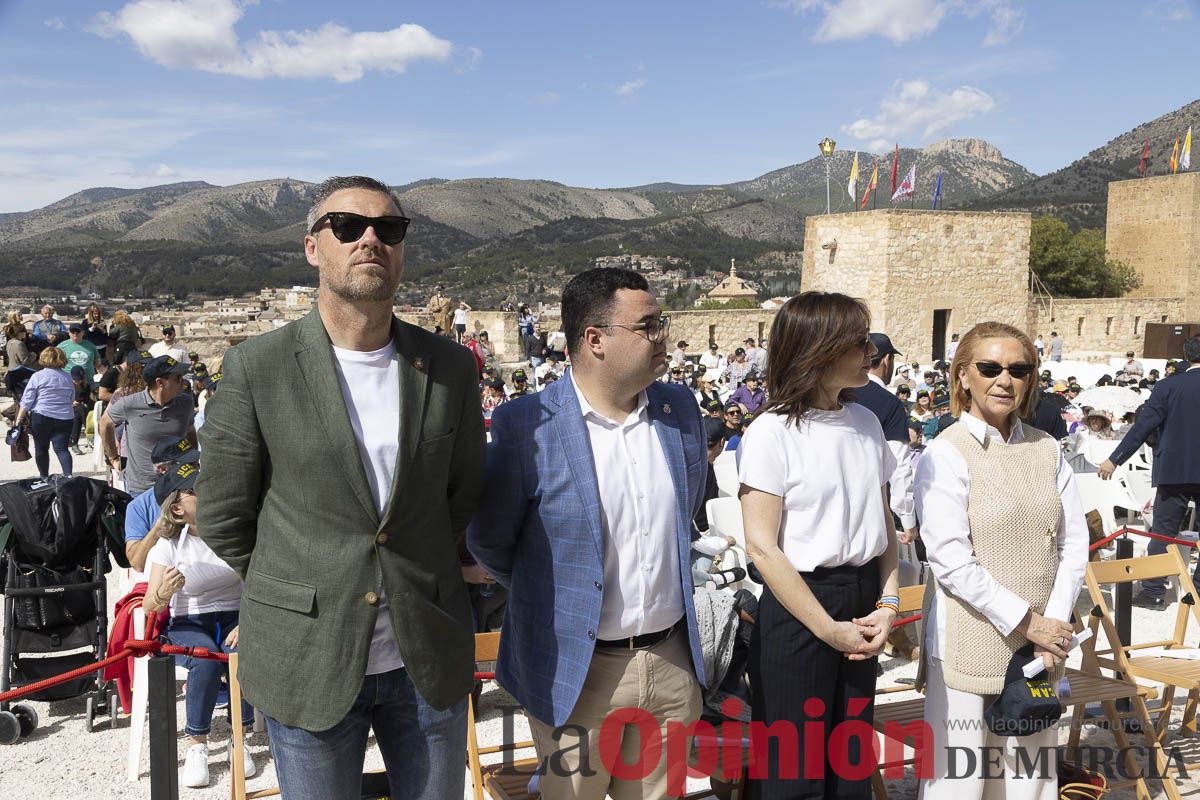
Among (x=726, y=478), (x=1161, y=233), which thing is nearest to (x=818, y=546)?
(x=726, y=478)

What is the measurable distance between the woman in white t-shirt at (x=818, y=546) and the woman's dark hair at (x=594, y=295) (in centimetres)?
48

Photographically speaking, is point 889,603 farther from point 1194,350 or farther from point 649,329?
point 1194,350

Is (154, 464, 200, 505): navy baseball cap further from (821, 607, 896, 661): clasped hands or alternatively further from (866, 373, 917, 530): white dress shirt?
(866, 373, 917, 530): white dress shirt

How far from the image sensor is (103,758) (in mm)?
3596

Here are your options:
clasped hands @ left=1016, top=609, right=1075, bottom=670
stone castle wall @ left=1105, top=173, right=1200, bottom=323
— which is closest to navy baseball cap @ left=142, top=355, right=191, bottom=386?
clasped hands @ left=1016, top=609, right=1075, bottom=670

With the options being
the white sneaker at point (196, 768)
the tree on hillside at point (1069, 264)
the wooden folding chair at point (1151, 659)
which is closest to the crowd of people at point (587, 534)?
the white sneaker at point (196, 768)

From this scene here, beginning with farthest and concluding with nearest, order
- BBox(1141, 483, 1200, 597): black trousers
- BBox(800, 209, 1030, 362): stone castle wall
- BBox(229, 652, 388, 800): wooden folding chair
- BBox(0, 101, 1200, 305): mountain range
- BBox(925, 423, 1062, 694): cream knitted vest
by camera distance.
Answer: BBox(0, 101, 1200, 305): mountain range < BBox(800, 209, 1030, 362): stone castle wall < BBox(1141, 483, 1200, 597): black trousers < BBox(925, 423, 1062, 694): cream knitted vest < BBox(229, 652, 388, 800): wooden folding chair

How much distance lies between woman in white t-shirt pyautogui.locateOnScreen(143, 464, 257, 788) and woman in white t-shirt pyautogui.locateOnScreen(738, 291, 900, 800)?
83.0 inches

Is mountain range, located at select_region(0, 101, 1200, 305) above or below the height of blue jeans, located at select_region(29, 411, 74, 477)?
above

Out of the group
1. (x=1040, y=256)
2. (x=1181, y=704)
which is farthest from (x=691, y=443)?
(x=1040, y=256)

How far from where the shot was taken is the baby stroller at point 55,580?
150 inches

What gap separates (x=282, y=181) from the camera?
15425 cm

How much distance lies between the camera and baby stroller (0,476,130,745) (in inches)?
150

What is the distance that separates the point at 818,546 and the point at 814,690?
1.20 feet
